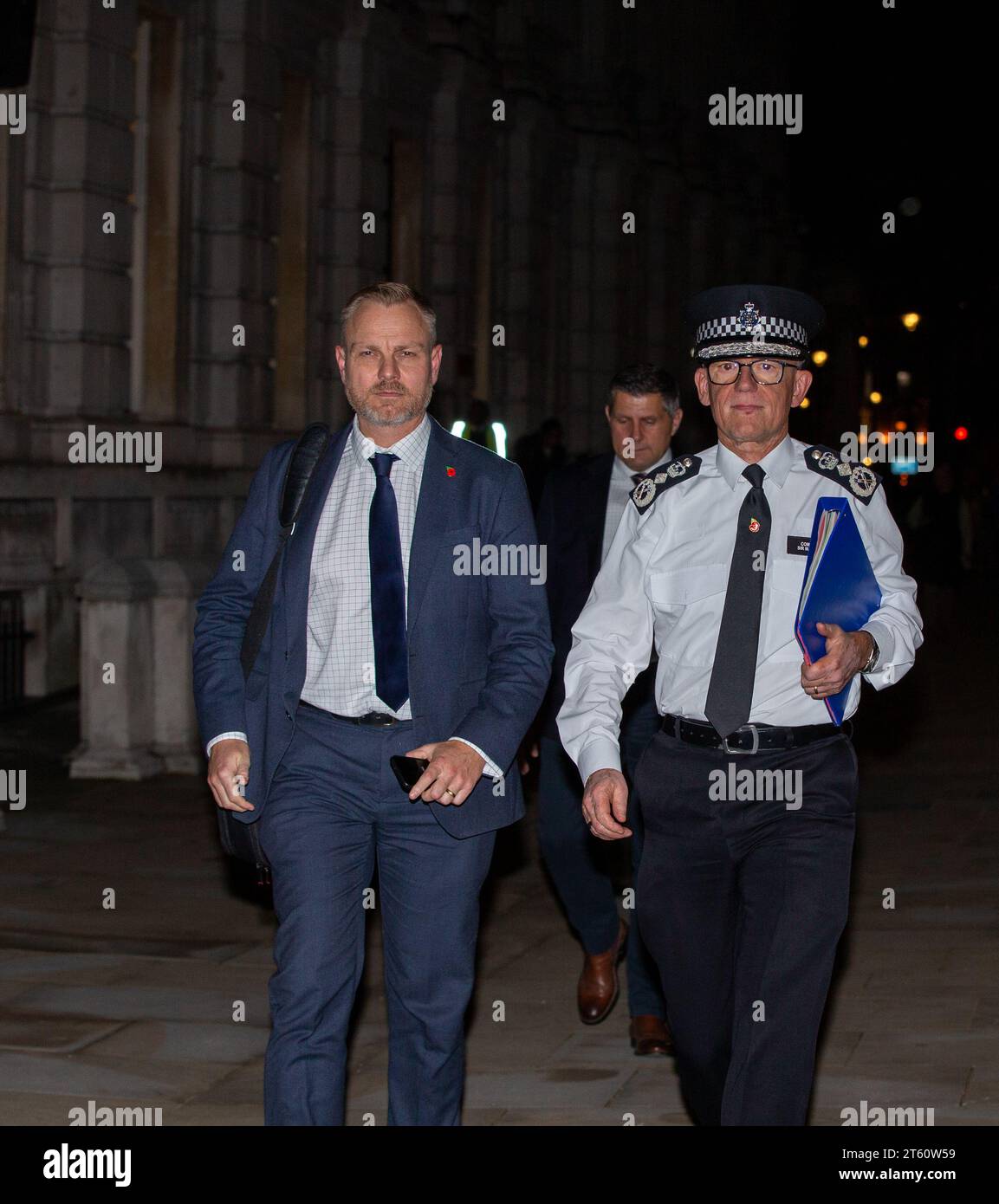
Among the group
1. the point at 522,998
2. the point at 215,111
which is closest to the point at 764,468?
the point at 522,998

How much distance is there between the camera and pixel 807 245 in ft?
170

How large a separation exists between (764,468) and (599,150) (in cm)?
2662

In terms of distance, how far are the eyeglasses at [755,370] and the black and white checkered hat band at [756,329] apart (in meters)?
0.06

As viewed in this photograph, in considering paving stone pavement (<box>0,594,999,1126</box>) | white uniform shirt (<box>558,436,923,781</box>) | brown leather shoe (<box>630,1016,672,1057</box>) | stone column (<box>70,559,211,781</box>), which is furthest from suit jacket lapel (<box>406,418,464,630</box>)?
stone column (<box>70,559,211,781</box>)

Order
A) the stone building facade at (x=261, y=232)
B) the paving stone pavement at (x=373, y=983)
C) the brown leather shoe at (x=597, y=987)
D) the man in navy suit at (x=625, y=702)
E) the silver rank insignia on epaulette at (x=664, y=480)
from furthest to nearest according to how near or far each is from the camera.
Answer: the stone building facade at (x=261, y=232)
the brown leather shoe at (x=597, y=987)
the man in navy suit at (x=625, y=702)
the paving stone pavement at (x=373, y=983)
the silver rank insignia on epaulette at (x=664, y=480)

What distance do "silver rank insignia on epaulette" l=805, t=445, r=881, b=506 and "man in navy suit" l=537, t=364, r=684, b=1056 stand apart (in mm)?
1884

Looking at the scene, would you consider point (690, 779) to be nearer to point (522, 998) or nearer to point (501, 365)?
point (522, 998)

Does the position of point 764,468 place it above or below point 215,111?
below

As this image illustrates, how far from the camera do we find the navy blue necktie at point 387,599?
4.81m

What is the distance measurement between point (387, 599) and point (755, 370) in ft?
3.39

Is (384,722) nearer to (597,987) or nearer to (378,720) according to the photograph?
(378,720)

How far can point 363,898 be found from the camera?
4926mm

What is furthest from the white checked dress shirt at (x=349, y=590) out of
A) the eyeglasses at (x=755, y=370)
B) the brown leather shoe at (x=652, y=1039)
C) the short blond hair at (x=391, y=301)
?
the brown leather shoe at (x=652, y=1039)

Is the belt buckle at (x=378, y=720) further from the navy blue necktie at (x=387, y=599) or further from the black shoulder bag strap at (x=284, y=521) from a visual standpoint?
the black shoulder bag strap at (x=284, y=521)
